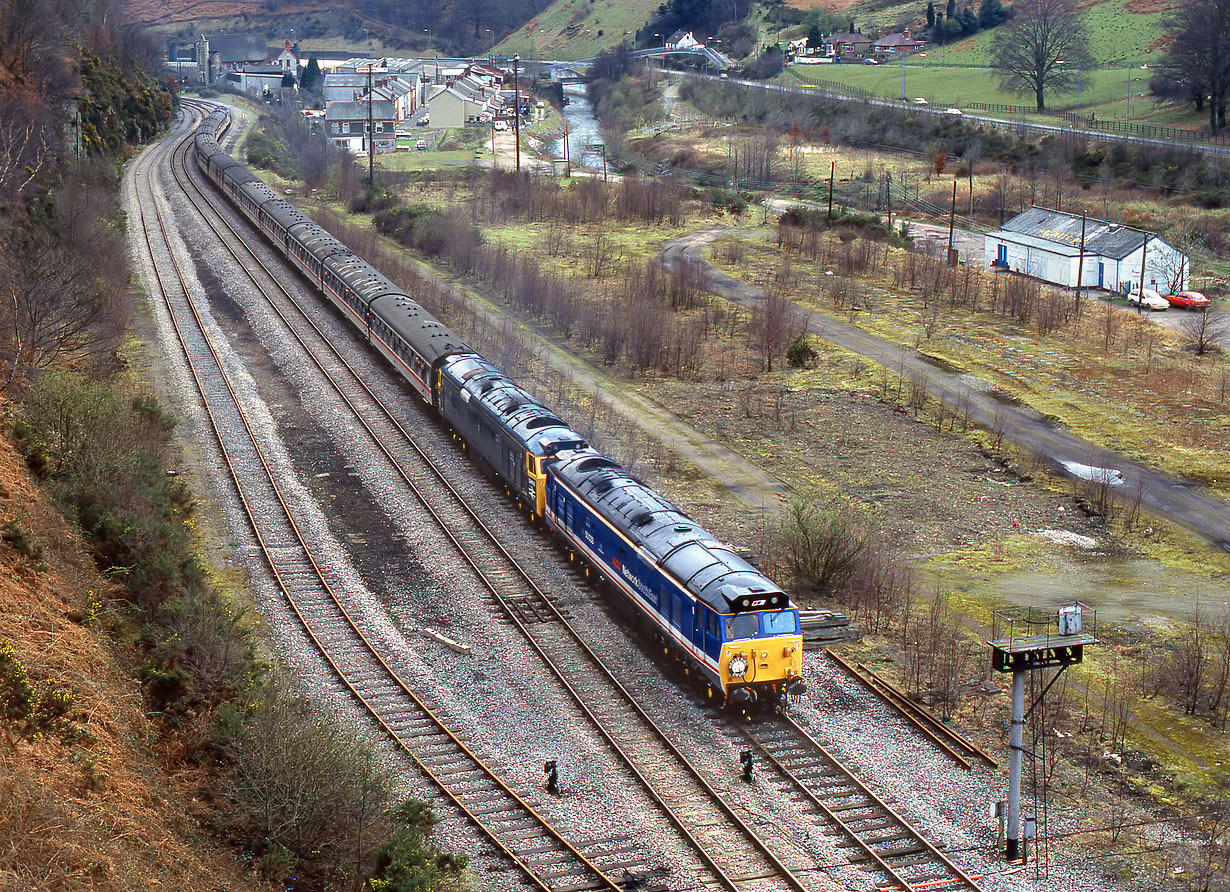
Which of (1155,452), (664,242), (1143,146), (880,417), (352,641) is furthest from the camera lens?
(1143,146)

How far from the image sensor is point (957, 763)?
21.8 metres

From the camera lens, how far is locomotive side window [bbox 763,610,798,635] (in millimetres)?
22547

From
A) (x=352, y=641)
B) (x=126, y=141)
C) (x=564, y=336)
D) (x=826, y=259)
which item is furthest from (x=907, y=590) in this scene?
(x=126, y=141)

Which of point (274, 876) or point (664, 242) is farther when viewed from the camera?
point (664, 242)

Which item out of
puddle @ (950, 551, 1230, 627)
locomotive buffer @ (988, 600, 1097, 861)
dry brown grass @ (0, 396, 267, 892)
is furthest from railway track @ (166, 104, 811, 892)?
puddle @ (950, 551, 1230, 627)

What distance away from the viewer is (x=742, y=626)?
73.5 feet

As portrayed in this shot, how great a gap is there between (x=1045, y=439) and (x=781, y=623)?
23638 millimetres

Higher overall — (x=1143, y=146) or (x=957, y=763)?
(x=1143, y=146)

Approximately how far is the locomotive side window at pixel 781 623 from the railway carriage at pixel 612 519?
18 mm

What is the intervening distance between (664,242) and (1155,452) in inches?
1683

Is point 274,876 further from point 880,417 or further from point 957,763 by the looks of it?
point 880,417

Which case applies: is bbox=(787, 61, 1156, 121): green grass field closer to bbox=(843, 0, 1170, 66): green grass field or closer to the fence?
the fence

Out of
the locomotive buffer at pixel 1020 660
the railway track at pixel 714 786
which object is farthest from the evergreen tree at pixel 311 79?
the locomotive buffer at pixel 1020 660

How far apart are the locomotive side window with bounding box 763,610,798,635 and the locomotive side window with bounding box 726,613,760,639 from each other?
199 millimetres
